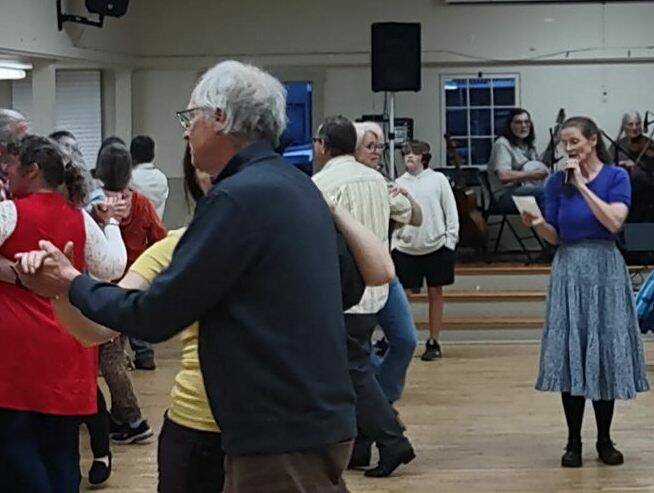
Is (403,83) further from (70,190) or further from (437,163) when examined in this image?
(70,190)

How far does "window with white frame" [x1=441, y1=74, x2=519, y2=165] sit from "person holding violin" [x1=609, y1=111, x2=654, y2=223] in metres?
1.31

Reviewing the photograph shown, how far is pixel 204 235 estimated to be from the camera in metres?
2.26

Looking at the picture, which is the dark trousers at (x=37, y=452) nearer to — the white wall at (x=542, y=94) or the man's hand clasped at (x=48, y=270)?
the man's hand clasped at (x=48, y=270)

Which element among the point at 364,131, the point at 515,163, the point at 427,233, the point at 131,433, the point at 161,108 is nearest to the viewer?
the point at 364,131

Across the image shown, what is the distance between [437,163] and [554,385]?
743cm

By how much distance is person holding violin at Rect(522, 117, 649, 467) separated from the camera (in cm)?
535

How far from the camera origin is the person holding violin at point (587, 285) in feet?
17.5

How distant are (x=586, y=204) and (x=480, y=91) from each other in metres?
7.54

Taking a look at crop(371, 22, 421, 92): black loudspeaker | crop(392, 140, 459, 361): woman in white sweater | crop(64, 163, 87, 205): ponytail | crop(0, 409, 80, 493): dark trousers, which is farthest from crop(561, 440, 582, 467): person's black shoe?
crop(371, 22, 421, 92): black loudspeaker

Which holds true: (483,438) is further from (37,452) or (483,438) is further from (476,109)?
(476,109)

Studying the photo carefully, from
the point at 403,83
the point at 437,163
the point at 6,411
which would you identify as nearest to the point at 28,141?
the point at 6,411

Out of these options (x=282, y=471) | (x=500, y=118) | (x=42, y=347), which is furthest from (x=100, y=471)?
(x=500, y=118)

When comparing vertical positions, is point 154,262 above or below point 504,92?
below

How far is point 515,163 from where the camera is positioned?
460 inches
